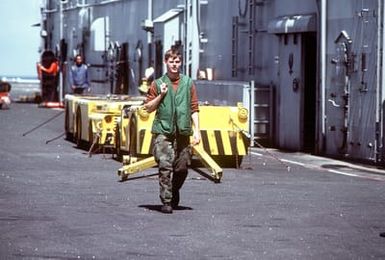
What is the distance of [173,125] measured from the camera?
15.7 metres

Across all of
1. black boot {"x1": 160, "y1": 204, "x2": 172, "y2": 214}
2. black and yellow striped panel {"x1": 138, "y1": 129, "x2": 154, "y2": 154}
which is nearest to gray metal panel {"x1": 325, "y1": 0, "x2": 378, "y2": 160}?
black and yellow striped panel {"x1": 138, "y1": 129, "x2": 154, "y2": 154}

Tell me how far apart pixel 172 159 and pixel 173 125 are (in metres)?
0.41

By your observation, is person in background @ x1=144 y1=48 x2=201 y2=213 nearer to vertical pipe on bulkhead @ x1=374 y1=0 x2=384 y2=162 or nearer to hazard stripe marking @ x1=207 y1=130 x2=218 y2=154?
hazard stripe marking @ x1=207 y1=130 x2=218 y2=154

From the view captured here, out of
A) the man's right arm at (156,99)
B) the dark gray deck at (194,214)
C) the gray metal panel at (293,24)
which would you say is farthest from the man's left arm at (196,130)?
the gray metal panel at (293,24)

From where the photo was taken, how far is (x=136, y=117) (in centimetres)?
2270

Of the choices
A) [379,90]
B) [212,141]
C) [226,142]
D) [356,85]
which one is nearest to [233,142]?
[226,142]

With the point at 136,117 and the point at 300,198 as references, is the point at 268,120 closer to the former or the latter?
the point at 136,117

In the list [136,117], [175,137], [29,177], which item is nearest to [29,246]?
[175,137]

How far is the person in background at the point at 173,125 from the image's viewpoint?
15523mm

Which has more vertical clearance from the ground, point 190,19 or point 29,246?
point 190,19

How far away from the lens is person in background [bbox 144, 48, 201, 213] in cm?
1552

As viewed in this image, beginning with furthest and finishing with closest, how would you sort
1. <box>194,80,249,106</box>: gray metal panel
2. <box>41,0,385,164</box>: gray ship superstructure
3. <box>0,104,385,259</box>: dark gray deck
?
<box>194,80,249,106</box>: gray metal panel
<box>41,0,385,164</box>: gray ship superstructure
<box>0,104,385,259</box>: dark gray deck

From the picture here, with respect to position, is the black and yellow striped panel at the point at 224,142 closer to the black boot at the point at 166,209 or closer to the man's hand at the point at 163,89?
the man's hand at the point at 163,89

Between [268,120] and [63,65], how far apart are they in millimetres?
28738
